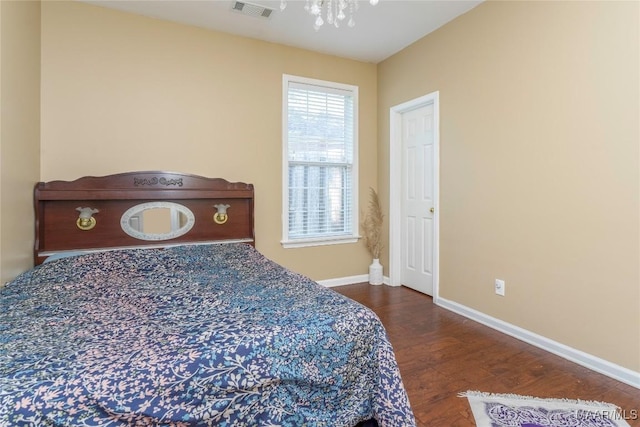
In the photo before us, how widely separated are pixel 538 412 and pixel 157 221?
2.90 m

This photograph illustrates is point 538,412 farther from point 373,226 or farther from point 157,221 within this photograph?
point 157,221

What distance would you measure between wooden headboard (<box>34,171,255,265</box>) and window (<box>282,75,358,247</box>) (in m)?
0.61

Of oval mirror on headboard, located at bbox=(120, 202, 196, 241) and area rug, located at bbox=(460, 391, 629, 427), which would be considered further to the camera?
oval mirror on headboard, located at bbox=(120, 202, 196, 241)

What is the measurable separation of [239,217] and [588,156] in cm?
272

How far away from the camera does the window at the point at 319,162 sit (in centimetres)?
361

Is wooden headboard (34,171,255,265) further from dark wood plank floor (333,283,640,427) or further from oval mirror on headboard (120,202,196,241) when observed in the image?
dark wood plank floor (333,283,640,427)

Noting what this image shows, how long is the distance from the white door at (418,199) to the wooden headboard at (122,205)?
1.72m

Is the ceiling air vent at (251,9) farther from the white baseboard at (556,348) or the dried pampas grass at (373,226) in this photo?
the white baseboard at (556,348)

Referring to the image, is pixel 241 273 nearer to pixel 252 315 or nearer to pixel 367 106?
pixel 252 315

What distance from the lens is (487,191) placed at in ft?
9.06

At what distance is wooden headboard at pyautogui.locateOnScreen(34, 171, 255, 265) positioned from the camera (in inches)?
102

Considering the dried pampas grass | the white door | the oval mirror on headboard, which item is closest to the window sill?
the dried pampas grass

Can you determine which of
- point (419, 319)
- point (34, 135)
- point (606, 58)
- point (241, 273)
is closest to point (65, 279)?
point (241, 273)

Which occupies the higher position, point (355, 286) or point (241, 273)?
point (241, 273)
